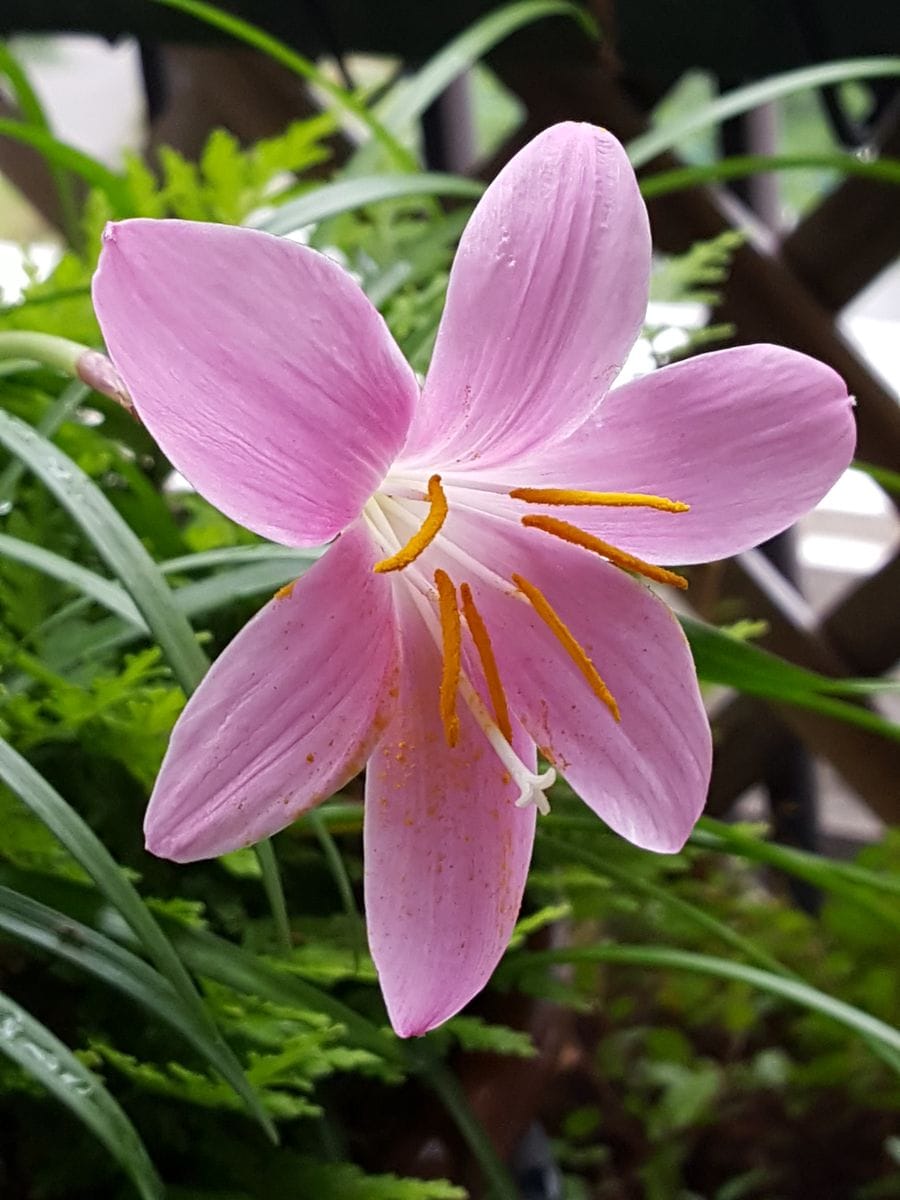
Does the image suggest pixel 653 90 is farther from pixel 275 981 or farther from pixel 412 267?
pixel 275 981

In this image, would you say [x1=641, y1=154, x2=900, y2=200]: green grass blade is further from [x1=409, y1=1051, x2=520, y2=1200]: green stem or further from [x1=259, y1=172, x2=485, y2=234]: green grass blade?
[x1=409, y1=1051, x2=520, y2=1200]: green stem

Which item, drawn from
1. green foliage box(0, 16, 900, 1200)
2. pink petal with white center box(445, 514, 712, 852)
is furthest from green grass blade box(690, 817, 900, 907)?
pink petal with white center box(445, 514, 712, 852)

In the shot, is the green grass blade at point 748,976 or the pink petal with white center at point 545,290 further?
the green grass blade at point 748,976

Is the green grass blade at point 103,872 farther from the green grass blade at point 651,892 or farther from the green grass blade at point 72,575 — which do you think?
the green grass blade at point 651,892

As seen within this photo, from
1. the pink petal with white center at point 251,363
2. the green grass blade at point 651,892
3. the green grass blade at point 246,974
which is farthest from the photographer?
the green grass blade at point 651,892

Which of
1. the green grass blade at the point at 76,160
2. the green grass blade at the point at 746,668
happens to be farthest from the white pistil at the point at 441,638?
the green grass blade at the point at 76,160

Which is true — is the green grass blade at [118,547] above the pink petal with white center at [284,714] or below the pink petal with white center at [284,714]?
above

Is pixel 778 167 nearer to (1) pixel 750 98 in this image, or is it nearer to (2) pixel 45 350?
(1) pixel 750 98

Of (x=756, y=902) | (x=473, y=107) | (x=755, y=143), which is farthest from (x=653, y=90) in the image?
(x=756, y=902)
